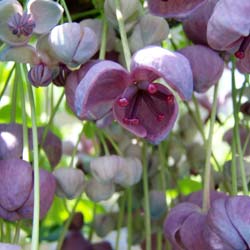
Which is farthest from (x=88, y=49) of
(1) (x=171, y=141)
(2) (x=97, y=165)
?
(1) (x=171, y=141)

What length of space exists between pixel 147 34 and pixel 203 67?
63 mm

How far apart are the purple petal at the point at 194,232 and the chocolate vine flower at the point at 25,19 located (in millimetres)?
219

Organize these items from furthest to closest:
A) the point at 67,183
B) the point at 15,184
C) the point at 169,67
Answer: the point at 67,183 < the point at 15,184 < the point at 169,67

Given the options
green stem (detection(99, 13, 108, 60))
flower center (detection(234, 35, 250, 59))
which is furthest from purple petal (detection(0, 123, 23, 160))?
flower center (detection(234, 35, 250, 59))

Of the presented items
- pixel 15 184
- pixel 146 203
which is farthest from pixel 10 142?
pixel 146 203

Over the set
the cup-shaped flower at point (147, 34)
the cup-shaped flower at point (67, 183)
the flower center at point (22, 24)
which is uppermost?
the flower center at point (22, 24)

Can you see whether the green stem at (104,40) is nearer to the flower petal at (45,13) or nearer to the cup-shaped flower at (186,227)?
the flower petal at (45,13)

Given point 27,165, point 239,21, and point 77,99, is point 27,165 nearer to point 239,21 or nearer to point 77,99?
point 77,99

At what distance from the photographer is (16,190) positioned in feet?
2.57

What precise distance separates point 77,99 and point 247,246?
0.19 meters

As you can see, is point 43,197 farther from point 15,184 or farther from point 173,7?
point 173,7

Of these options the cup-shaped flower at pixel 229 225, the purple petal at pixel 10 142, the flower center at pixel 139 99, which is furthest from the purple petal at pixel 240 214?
the purple petal at pixel 10 142

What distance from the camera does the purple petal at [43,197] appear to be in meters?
0.79

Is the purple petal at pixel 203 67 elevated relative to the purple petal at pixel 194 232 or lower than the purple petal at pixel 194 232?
elevated
